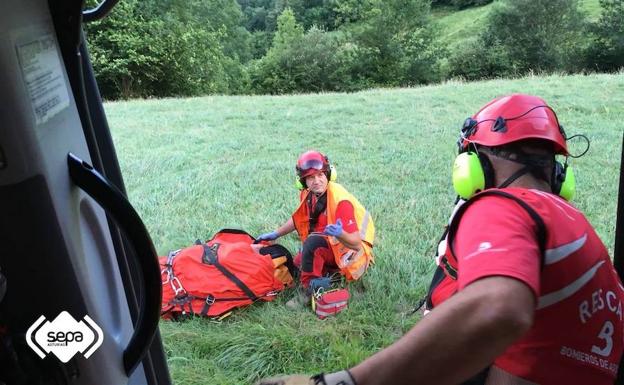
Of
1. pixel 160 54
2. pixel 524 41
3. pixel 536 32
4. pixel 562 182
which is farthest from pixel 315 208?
pixel 536 32

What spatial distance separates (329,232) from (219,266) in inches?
26.2

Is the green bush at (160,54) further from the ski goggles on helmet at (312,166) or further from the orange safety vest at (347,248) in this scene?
the orange safety vest at (347,248)

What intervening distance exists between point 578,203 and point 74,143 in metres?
3.81

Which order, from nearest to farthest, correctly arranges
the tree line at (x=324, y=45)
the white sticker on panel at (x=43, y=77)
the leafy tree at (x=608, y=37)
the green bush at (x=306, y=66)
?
the white sticker on panel at (x=43, y=77) → the leafy tree at (x=608, y=37) → the tree line at (x=324, y=45) → the green bush at (x=306, y=66)

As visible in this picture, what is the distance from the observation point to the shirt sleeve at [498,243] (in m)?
0.81

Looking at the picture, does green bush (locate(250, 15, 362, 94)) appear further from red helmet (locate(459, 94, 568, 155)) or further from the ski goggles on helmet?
red helmet (locate(459, 94, 568, 155))

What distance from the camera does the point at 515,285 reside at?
0.79 metres

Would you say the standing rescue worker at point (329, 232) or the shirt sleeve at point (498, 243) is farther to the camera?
the standing rescue worker at point (329, 232)

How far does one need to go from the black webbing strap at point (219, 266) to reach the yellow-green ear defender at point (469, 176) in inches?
73.5

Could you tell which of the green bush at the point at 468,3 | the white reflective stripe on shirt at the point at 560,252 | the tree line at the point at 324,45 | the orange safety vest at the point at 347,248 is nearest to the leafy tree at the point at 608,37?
the tree line at the point at 324,45

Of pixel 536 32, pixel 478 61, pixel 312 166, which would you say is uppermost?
pixel 312 166

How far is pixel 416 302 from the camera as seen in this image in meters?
2.94

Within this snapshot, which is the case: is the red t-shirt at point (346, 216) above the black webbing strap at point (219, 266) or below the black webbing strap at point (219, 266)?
above

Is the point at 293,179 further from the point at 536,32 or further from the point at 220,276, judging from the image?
the point at 536,32
